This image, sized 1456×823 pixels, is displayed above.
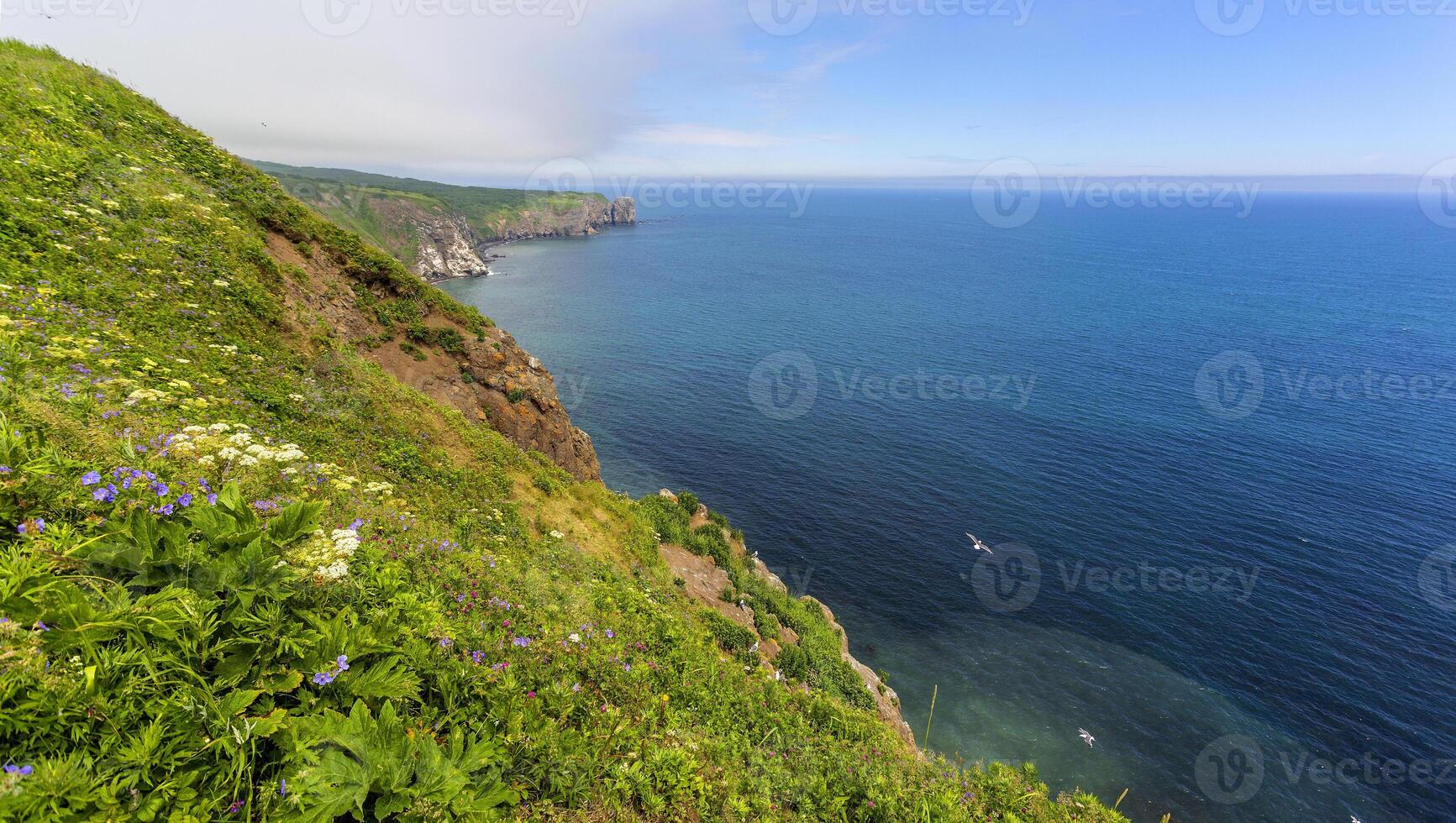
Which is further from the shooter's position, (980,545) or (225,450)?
(980,545)

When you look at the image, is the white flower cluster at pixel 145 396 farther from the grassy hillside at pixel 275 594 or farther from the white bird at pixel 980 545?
the white bird at pixel 980 545


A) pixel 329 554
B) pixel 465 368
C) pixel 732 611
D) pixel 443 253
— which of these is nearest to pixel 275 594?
pixel 329 554

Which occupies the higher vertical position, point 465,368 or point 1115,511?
point 465,368

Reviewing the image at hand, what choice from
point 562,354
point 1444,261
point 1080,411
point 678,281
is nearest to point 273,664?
point 1080,411

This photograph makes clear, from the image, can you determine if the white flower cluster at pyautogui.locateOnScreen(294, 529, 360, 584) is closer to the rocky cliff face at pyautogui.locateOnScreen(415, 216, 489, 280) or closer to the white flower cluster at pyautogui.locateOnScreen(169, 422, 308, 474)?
the white flower cluster at pyautogui.locateOnScreen(169, 422, 308, 474)

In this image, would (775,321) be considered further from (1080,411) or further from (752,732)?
(752,732)

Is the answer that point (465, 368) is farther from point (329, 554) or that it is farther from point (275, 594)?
point (275, 594)

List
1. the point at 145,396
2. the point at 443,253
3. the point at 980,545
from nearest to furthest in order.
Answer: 1. the point at 145,396
2. the point at 980,545
3. the point at 443,253

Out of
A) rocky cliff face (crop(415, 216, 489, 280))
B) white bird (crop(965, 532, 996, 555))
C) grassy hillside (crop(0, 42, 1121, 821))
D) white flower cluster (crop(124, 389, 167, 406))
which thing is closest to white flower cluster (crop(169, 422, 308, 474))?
grassy hillside (crop(0, 42, 1121, 821))
